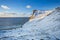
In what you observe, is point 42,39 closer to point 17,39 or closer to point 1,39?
point 17,39

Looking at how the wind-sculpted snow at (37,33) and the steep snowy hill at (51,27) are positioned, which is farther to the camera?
the steep snowy hill at (51,27)

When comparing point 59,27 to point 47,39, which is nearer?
point 47,39

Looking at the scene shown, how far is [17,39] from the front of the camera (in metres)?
6.45

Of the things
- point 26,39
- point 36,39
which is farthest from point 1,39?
point 36,39

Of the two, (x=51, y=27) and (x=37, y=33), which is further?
(x=51, y=27)

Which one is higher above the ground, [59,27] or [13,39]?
[59,27]

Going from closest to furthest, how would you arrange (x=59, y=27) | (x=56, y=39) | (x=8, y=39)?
(x=56, y=39) → (x=8, y=39) → (x=59, y=27)

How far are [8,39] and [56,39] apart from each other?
109 inches

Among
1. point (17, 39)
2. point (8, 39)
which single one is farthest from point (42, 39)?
point (8, 39)

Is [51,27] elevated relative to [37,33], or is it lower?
elevated

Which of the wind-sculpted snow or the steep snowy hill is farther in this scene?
the steep snowy hill

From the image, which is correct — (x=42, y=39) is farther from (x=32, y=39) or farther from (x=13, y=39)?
(x=13, y=39)

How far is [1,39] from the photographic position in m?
6.52

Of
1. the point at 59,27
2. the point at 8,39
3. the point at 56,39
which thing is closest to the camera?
the point at 56,39
